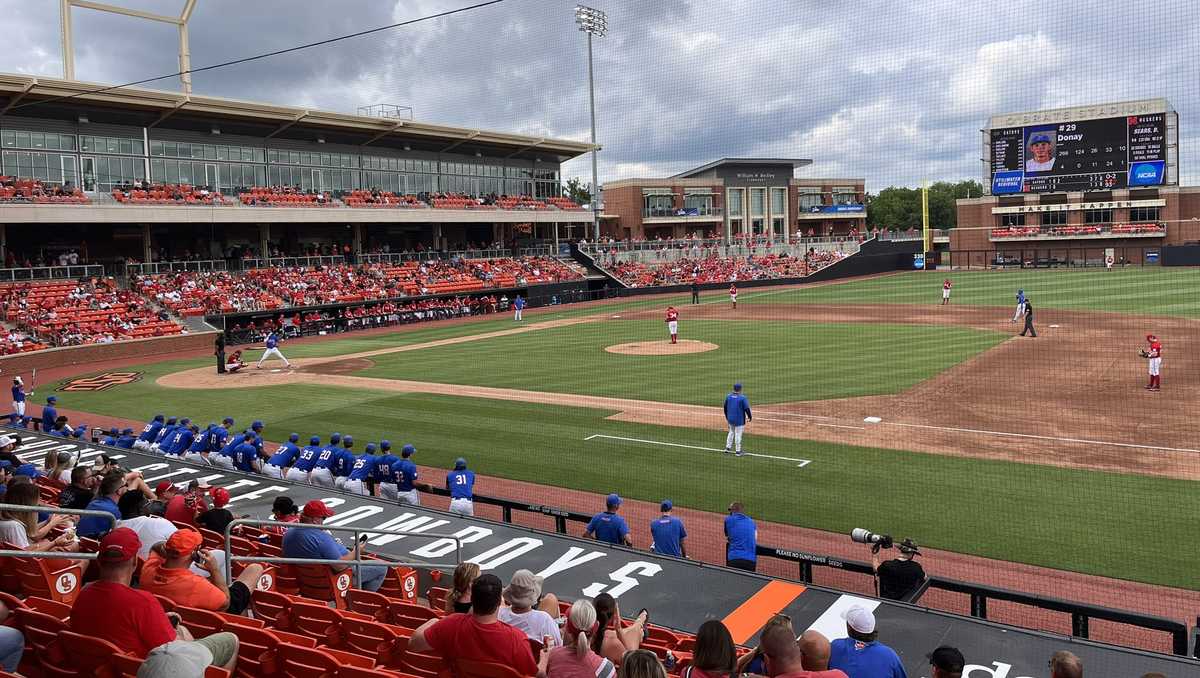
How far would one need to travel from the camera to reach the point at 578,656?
4.28 m

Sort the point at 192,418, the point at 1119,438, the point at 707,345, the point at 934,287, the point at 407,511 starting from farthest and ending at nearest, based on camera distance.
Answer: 1. the point at 934,287
2. the point at 707,345
3. the point at 192,418
4. the point at 1119,438
5. the point at 407,511

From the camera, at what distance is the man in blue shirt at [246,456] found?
12.9 metres

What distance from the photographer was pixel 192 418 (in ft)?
64.3

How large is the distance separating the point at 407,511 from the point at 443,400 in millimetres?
9994

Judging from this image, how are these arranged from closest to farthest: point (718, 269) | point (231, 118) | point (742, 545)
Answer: point (742, 545) → point (231, 118) → point (718, 269)

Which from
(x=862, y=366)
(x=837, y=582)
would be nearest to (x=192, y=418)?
(x=837, y=582)

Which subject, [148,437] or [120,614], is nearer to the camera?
[120,614]

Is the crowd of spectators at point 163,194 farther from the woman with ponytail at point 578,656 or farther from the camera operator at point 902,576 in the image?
Result: the woman with ponytail at point 578,656

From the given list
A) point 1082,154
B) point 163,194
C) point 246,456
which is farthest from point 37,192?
point 1082,154

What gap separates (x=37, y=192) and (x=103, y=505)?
37.5m

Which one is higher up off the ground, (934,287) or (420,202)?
(420,202)

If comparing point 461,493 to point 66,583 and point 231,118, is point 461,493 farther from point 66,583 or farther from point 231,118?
point 231,118

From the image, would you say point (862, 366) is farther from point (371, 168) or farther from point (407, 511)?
point (371, 168)

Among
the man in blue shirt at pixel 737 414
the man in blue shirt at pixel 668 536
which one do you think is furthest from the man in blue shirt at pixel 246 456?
the man in blue shirt at pixel 737 414
